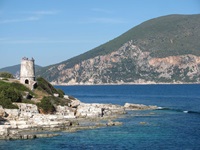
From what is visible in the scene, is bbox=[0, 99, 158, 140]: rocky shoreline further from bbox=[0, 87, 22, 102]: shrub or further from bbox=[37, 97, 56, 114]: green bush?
bbox=[0, 87, 22, 102]: shrub

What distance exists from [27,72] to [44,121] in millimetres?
31769

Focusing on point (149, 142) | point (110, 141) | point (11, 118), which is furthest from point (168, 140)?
point (11, 118)

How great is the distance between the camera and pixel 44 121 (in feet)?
220

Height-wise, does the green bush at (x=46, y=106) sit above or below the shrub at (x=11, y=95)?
below

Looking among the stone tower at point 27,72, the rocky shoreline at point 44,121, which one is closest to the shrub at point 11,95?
the rocky shoreline at point 44,121

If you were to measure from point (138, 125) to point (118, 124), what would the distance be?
3.35 metres

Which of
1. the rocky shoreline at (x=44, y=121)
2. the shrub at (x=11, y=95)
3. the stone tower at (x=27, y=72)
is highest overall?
the stone tower at (x=27, y=72)

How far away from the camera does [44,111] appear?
263 ft

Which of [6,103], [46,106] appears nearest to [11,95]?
[6,103]

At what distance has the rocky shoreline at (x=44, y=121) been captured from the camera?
60000 mm

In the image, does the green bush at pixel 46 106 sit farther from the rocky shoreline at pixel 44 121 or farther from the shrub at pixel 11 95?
the shrub at pixel 11 95

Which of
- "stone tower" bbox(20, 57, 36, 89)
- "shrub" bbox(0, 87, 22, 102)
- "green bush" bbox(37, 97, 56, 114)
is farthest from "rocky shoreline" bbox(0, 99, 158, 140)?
"stone tower" bbox(20, 57, 36, 89)

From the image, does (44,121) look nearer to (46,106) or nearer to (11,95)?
(46,106)

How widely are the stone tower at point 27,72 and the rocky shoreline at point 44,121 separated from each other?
45.6 feet
